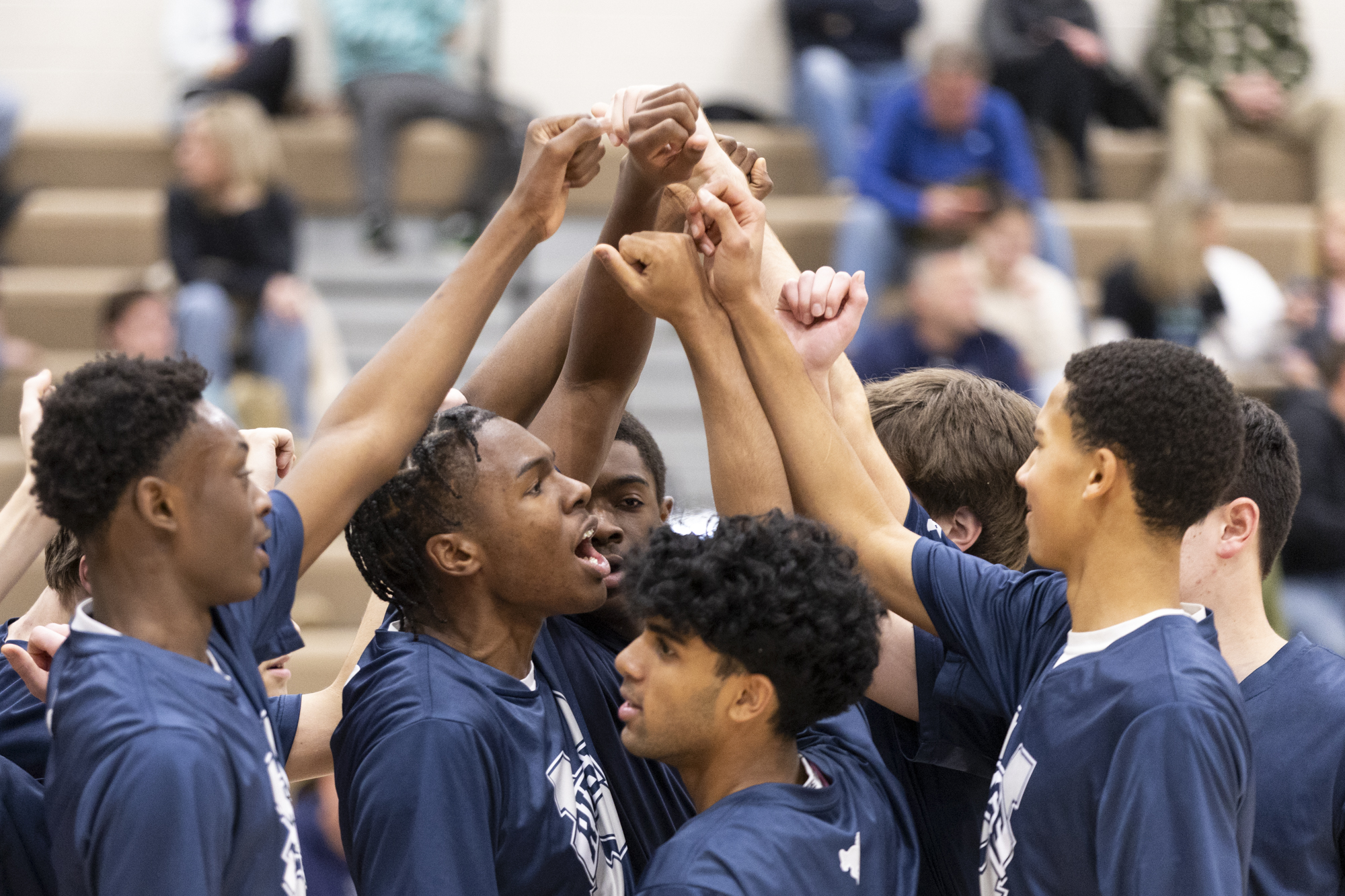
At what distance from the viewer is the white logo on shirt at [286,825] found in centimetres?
153

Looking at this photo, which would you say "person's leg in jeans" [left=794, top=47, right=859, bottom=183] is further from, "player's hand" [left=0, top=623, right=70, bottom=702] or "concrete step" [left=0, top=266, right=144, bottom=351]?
"player's hand" [left=0, top=623, right=70, bottom=702]

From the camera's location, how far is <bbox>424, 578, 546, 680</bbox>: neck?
1908mm

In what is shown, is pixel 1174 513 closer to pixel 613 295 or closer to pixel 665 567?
pixel 665 567

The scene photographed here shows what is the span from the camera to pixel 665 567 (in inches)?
66.5

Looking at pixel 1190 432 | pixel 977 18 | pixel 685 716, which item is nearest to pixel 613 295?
pixel 685 716

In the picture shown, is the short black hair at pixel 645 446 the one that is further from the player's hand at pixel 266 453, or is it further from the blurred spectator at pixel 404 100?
the blurred spectator at pixel 404 100

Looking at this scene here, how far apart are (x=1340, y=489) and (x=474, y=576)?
3.41 m

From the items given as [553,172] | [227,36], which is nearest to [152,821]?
[553,172]

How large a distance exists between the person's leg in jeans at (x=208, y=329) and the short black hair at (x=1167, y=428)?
162 inches

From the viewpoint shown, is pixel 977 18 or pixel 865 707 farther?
pixel 977 18

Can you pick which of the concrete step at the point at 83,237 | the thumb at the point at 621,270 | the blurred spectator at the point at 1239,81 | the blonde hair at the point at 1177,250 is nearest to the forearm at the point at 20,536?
the thumb at the point at 621,270

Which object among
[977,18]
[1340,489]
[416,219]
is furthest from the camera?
[977,18]

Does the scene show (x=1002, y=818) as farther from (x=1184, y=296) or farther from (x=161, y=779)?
(x=1184, y=296)

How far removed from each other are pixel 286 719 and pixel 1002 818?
108cm
